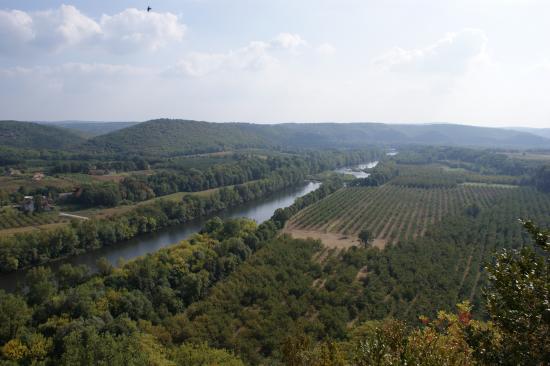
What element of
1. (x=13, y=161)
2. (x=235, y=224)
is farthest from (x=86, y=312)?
(x=13, y=161)

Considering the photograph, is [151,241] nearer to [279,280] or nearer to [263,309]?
[279,280]

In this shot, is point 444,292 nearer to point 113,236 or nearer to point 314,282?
point 314,282

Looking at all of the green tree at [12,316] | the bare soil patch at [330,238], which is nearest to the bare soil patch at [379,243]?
the bare soil patch at [330,238]

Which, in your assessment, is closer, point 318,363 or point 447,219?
point 318,363

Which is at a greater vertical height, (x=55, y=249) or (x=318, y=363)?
(x=318, y=363)

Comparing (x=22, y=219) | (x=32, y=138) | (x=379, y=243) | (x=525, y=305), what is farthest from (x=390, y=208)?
(x=32, y=138)

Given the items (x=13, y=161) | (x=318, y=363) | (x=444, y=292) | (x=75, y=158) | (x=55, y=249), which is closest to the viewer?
(x=318, y=363)
